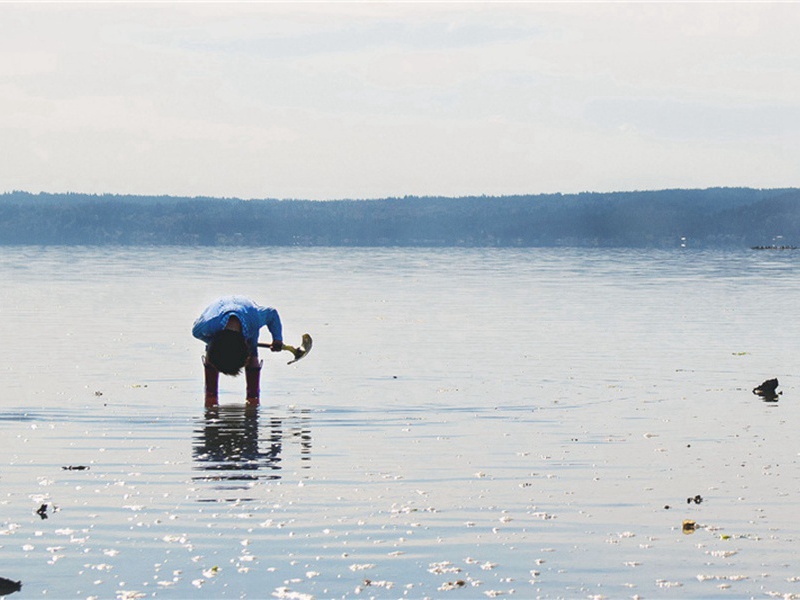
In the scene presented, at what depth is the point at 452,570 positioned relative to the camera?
10477 millimetres

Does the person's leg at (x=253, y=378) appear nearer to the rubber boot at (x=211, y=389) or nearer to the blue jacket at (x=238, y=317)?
the rubber boot at (x=211, y=389)

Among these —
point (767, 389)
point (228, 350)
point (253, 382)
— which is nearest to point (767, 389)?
point (767, 389)

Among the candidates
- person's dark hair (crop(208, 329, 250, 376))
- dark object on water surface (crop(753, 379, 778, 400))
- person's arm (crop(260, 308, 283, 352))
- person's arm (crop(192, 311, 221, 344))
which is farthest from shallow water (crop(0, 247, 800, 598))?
→ person's arm (crop(192, 311, 221, 344))

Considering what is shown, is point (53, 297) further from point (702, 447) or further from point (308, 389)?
point (702, 447)

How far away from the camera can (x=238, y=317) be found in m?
17.9

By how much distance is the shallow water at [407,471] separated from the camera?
1044 cm

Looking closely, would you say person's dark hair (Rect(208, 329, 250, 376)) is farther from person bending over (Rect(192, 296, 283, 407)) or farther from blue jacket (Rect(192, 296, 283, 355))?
blue jacket (Rect(192, 296, 283, 355))

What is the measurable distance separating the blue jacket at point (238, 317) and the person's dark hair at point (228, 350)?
20 centimetres

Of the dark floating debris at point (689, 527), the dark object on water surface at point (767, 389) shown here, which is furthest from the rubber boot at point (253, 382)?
the dark floating debris at point (689, 527)

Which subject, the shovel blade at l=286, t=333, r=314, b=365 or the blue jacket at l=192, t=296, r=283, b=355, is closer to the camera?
the blue jacket at l=192, t=296, r=283, b=355

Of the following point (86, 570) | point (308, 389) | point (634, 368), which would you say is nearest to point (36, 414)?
point (308, 389)

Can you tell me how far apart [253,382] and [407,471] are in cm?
583

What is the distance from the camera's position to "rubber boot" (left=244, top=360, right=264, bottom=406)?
65.6ft

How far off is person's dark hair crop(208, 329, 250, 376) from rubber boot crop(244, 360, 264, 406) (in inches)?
85.2
